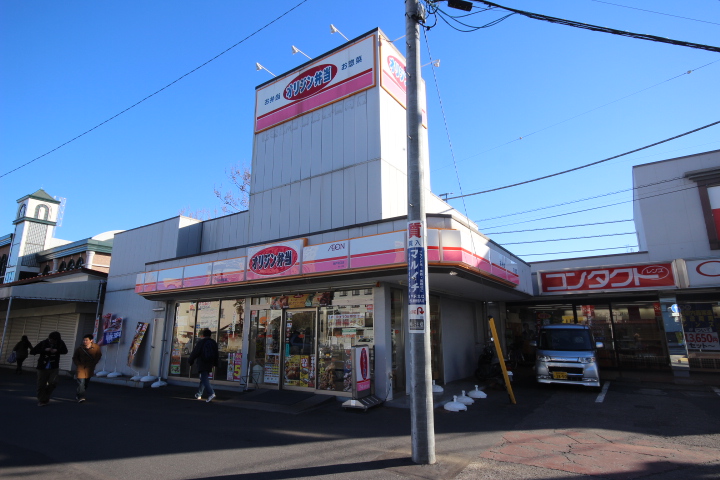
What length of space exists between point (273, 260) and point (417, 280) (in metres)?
5.98

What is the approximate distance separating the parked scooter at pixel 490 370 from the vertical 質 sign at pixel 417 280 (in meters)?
7.70

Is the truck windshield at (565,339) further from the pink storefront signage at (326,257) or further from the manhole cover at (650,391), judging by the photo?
the pink storefront signage at (326,257)

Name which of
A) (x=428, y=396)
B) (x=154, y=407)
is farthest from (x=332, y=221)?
(x=428, y=396)

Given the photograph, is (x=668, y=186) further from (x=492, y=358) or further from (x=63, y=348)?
(x=63, y=348)

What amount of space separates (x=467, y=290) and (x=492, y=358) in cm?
250

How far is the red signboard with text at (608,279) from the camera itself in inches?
558

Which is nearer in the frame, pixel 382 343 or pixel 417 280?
pixel 417 280

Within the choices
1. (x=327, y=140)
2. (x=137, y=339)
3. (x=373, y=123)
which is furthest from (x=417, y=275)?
(x=137, y=339)

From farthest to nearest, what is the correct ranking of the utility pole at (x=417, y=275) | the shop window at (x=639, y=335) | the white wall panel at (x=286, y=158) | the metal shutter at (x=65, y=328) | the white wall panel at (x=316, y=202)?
the metal shutter at (x=65, y=328) → the shop window at (x=639, y=335) → the white wall panel at (x=286, y=158) → the white wall panel at (x=316, y=202) → the utility pole at (x=417, y=275)

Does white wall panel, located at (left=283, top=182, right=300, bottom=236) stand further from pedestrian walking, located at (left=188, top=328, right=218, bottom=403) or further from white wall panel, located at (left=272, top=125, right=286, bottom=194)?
pedestrian walking, located at (left=188, top=328, right=218, bottom=403)

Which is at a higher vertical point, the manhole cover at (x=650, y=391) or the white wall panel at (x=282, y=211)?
the white wall panel at (x=282, y=211)

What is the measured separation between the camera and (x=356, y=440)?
6.59 metres

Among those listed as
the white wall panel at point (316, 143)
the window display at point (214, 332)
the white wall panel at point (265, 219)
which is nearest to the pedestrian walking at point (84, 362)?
the window display at point (214, 332)

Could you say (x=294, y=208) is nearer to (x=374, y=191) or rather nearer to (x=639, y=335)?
(x=374, y=191)
